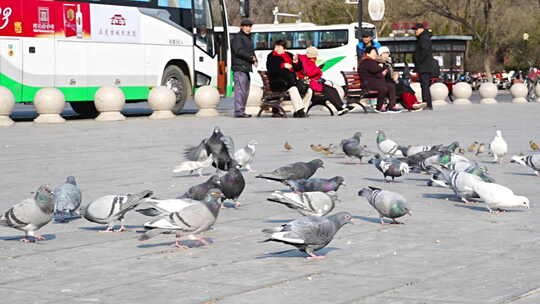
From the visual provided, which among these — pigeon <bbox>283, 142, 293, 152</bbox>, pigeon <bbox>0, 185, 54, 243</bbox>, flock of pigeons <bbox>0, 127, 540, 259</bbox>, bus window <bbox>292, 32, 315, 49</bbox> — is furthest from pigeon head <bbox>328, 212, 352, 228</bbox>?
bus window <bbox>292, 32, 315, 49</bbox>

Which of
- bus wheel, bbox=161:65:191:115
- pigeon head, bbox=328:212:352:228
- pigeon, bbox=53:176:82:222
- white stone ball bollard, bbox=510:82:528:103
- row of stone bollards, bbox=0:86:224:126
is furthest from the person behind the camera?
white stone ball bollard, bbox=510:82:528:103

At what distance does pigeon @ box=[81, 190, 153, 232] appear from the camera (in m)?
7.19

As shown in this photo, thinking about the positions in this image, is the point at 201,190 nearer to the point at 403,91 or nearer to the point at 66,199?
the point at 66,199

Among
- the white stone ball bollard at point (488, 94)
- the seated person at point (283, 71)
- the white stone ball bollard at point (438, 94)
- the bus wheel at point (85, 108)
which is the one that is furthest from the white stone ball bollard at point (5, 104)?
the white stone ball bollard at point (488, 94)

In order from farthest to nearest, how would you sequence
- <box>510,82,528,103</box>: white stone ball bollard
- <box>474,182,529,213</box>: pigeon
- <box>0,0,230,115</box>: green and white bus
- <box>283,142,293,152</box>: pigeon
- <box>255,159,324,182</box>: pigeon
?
<box>510,82,528,103</box>: white stone ball bollard → <box>0,0,230,115</box>: green and white bus → <box>283,142,293,152</box>: pigeon → <box>255,159,324,182</box>: pigeon → <box>474,182,529,213</box>: pigeon

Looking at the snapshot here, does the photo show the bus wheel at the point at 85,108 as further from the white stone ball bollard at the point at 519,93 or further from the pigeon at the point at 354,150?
the pigeon at the point at 354,150

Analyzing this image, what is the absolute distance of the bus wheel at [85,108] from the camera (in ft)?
78.3

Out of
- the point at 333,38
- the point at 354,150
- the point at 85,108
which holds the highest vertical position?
the point at 333,38

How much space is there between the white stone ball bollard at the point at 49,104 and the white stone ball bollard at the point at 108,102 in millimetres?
963

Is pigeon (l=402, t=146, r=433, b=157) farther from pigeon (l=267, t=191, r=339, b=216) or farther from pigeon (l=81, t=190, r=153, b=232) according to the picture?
pigeon (l=81, t=190, r=153, b=232)

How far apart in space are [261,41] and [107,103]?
25778mm

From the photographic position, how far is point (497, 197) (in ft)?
26.2

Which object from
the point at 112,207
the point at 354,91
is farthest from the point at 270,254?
the point at 354,91

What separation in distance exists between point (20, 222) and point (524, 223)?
11.6ft
